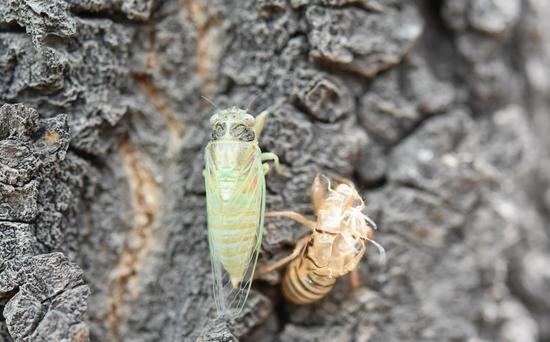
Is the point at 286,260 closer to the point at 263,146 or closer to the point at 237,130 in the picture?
the point at 263,146

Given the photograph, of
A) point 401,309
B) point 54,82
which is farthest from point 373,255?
point 54,82

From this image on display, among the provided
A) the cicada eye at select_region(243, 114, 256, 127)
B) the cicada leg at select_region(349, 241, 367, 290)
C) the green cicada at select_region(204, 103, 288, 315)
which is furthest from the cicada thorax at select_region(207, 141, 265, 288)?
the cicada leg at select_region(349, 241, 367, 290)

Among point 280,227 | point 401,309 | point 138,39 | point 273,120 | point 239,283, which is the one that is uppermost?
point 138,39

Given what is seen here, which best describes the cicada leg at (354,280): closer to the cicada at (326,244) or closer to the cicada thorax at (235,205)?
the cicada at (326,244)

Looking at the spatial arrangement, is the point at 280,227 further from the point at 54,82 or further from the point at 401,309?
the point at 54,82

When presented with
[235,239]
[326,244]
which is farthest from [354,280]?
[235,239]
